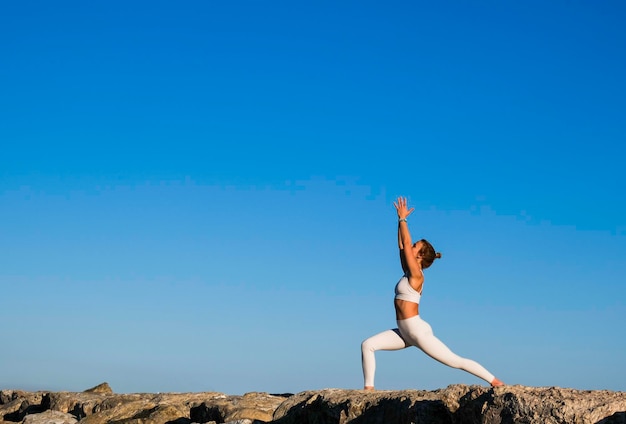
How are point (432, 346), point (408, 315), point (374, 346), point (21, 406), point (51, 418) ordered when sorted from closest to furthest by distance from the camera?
point (432, 346), point (408, 315), point (374, 346), point (51, 418), point (21, 406)

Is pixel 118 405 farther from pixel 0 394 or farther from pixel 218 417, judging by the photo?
pixel 0 394

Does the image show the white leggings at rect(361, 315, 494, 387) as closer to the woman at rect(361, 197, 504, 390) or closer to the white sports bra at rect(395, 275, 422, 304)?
the woman at rect(361, 197, 504, 390)

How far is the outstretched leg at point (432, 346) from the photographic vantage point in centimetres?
930

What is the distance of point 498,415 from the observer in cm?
674

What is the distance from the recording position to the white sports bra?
9953mm

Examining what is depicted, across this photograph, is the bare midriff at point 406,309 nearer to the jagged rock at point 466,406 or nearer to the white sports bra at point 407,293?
the white sports bra at point 407,293

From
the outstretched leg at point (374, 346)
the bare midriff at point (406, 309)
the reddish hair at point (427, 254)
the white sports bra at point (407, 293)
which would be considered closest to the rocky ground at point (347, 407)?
the outstretched leg at point (374, 346)

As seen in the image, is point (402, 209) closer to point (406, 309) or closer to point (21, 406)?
point (406, 309)

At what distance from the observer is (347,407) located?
8656 mm

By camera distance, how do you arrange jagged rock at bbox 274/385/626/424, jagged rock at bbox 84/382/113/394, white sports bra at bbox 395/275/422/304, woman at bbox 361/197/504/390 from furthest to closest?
jagged rock at bbox 84/382/113/394
white sports bra at bbox 395/275/422/304
woman at bbox 361/197/504/390
jagged rock at bbox 274/385/626/424

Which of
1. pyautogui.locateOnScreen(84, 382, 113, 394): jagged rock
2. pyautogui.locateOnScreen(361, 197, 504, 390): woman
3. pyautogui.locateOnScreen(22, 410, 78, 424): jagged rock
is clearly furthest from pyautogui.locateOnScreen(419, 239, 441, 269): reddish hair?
pyautogui.locateOnScreen(84, 382, 113, 394): jagged rock

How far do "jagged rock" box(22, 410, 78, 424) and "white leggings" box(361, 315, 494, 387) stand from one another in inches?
197

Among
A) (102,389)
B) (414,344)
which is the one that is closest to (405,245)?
(414,344)

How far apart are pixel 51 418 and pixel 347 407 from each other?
19.1 feet
